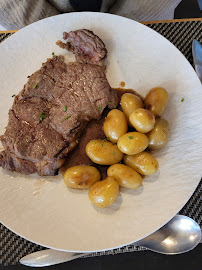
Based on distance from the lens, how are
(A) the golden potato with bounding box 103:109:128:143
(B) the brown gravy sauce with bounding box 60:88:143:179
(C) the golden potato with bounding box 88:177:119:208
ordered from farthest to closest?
(B) the brown gravy sauce with bounding box 60:88:143:179 < (A) the golden potato with bounding box 103:109:128:143 < (C) the golden potato with bounding box 88:177:119:208

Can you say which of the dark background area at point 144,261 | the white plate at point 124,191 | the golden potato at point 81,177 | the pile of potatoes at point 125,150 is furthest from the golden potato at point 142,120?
the dark background area at point 144,261

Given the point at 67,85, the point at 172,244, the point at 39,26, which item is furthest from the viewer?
the point at 39,26

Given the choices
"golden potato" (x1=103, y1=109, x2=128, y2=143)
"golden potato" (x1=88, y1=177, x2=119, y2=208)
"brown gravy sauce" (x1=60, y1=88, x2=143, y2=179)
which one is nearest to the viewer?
"golden potato" (x1=88, y1=177, x2=119, y2=208)

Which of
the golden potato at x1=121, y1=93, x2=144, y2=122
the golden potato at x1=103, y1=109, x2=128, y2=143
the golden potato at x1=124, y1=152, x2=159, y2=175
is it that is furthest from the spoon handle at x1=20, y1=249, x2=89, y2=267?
the golden potato at x1=121, y1=93, x2=144, y2=122

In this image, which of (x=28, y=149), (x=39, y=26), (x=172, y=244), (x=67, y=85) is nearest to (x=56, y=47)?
(x=39, y=26)

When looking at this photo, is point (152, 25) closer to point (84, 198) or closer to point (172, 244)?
point (84, 198)

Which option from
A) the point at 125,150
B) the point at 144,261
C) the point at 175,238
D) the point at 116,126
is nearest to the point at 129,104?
the point at 116,126

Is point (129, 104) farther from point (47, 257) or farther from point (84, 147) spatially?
point (47, 257)

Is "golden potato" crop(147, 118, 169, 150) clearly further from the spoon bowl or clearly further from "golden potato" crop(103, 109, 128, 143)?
the spoon bowl
